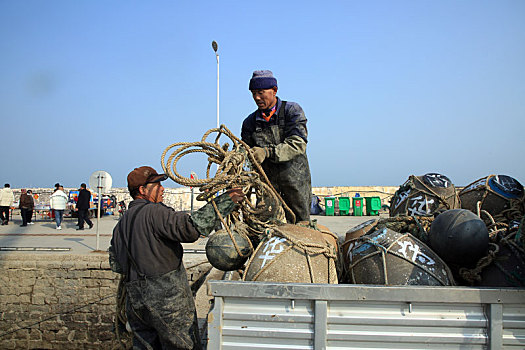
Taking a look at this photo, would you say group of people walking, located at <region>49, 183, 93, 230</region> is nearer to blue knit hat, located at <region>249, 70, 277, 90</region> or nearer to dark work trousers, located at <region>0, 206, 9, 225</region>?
dark work trousers, located at <region>0, 206, 9, 225</region>

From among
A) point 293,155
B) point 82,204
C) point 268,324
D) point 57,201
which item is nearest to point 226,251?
point 268,324

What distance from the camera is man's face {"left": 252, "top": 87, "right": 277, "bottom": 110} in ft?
12.9

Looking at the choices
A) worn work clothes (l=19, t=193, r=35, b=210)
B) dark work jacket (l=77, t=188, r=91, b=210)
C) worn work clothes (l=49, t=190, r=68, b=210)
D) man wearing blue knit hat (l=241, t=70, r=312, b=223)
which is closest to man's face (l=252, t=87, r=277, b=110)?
man wearing blue knit hat (l=241, t=70, r=312, b=223)

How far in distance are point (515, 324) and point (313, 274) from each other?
4.02 ft

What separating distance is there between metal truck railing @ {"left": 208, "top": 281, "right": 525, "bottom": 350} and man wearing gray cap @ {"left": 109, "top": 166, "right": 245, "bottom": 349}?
83 centimetres

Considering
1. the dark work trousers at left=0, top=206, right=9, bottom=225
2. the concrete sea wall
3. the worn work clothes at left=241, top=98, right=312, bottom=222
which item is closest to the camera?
the worn work clothes at left=241, top=98, right=312, bottom=222

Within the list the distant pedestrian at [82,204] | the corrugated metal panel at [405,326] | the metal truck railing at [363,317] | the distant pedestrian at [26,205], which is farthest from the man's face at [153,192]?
the distant pedestrian at [26,205]

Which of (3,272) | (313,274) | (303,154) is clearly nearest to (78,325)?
(3,272)

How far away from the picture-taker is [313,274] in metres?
2.75

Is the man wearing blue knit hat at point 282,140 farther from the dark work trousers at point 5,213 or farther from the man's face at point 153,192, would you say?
the dark work trousers at point 5,213

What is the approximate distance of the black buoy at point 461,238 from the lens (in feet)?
8.85

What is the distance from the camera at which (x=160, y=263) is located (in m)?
3.10

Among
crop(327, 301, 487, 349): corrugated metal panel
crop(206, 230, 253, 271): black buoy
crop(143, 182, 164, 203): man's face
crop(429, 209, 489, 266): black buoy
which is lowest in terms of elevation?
crop(327, 301, 487, 349): corrugated metal panel

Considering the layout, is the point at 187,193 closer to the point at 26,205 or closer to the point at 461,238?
the point at 26,205
